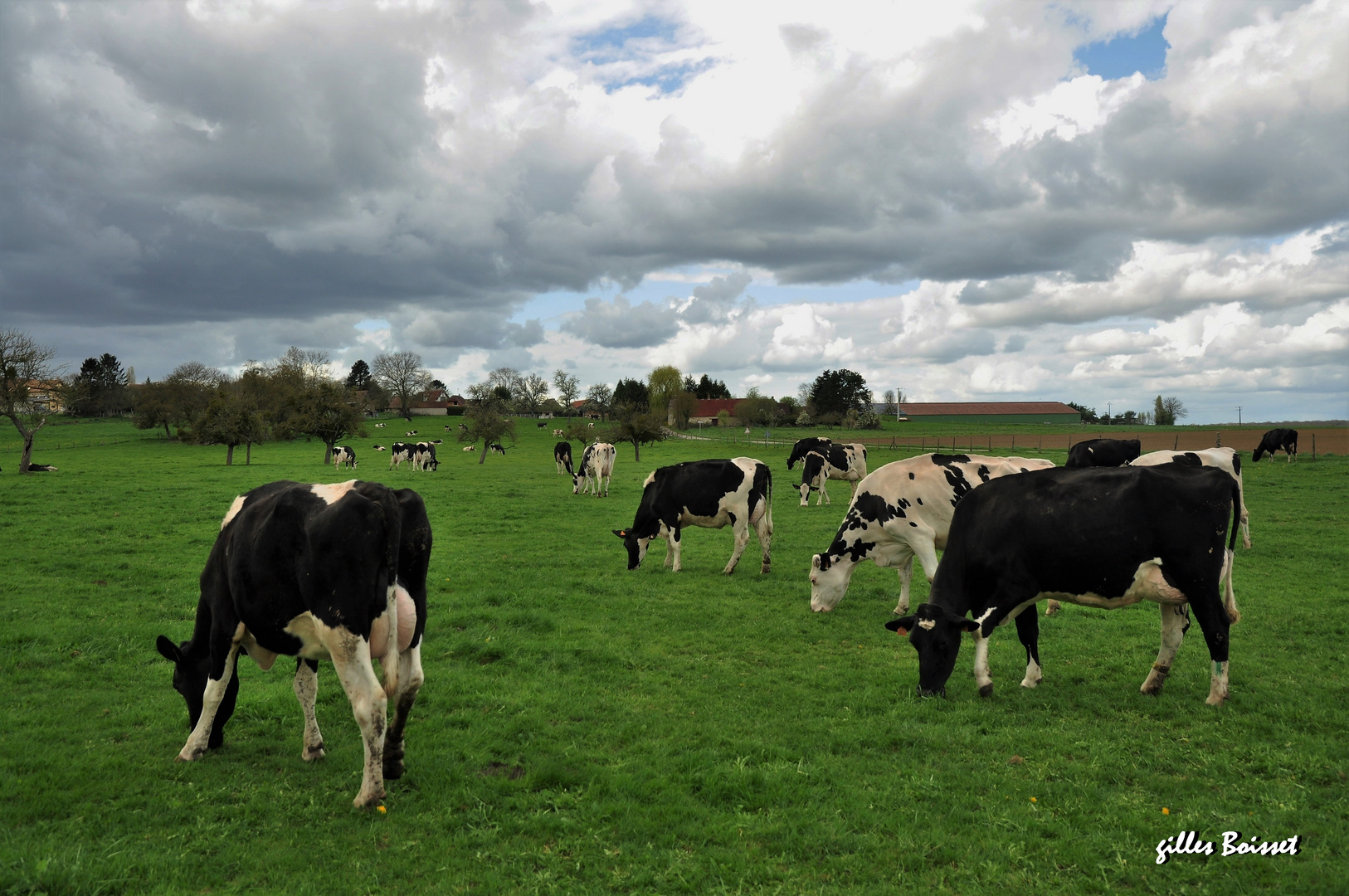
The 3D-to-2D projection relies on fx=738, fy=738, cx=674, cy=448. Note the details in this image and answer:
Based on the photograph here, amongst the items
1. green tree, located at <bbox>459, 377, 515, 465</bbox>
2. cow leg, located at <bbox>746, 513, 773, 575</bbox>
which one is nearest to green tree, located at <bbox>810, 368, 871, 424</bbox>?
green tree, located at <bbox>459, 377, 515, 465</bbox>

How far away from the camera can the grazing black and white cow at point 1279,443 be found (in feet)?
133

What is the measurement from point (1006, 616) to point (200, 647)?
7851mm

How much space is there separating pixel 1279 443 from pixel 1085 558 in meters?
44.4

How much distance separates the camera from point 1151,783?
18.7ft

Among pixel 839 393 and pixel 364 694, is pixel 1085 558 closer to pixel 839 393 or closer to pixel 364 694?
pixel 364 694

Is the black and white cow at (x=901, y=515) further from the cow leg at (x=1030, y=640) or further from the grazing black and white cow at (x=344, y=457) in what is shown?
the grazing black and white cow at (x=344, y=457)

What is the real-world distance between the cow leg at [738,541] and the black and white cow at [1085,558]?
6.60 m

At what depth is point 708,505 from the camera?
15.0 meters

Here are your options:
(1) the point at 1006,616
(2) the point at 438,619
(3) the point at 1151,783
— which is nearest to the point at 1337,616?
(1) the point at 1006,616

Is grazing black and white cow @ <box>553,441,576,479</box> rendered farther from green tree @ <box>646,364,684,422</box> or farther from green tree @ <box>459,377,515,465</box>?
green tree @ <box>646,364,684,422</box>

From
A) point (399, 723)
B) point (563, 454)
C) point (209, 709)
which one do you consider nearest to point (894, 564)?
point (399, 723)

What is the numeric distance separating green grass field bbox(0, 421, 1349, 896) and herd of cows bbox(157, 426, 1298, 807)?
50 centimetres

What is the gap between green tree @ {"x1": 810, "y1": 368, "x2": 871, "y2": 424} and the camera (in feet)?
359

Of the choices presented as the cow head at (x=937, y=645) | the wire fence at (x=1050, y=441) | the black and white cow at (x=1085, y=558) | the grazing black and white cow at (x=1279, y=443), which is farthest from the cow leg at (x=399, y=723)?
the grazing black and white cow at (x=1279, y=443)
